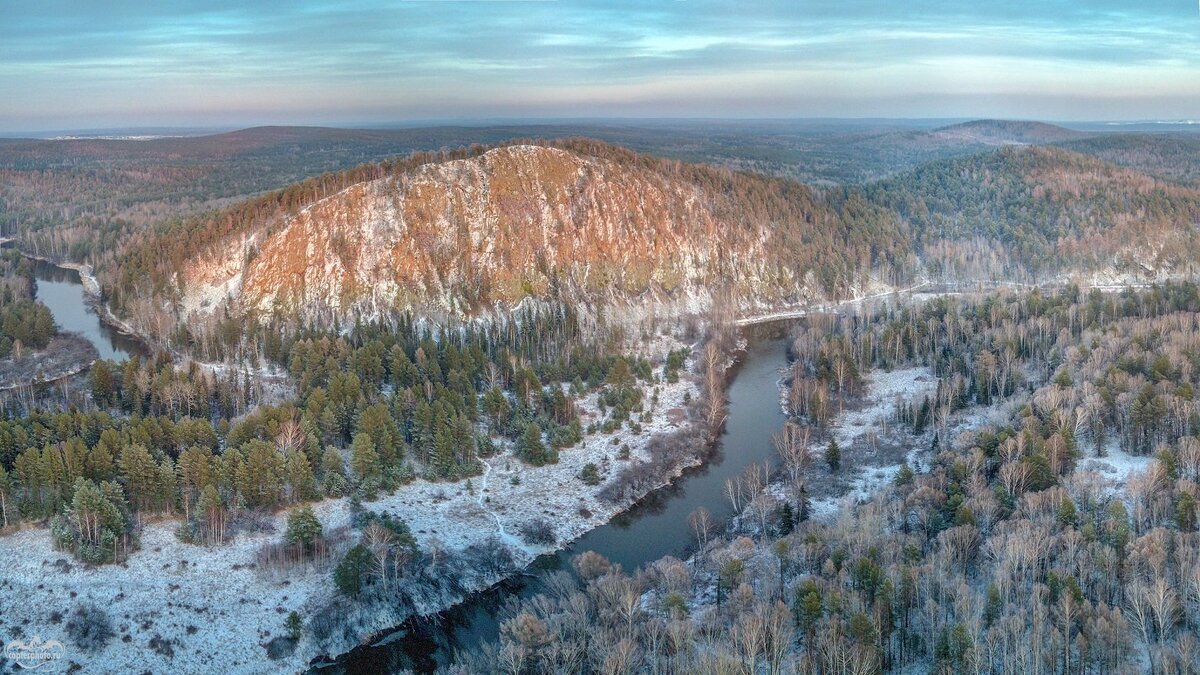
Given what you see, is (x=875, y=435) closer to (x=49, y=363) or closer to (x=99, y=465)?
(x=99, y=465)

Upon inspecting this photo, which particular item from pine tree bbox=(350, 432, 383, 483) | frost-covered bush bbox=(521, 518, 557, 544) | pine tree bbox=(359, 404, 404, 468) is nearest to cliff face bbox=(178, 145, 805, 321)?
pine tree bbox=(359, 404, 404, 468)

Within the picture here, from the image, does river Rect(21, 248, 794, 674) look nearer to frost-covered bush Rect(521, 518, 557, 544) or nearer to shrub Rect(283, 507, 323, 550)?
frost-covered bush Rect(521, 518, 557, 544)

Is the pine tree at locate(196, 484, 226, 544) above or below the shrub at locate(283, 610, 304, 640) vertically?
above

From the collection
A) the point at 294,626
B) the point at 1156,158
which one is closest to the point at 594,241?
the point at 294,626

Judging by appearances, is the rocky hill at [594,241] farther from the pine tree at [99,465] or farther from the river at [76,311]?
the pine tree at [99,465]

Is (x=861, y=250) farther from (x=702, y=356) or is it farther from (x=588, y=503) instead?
(x=588, y=503)
